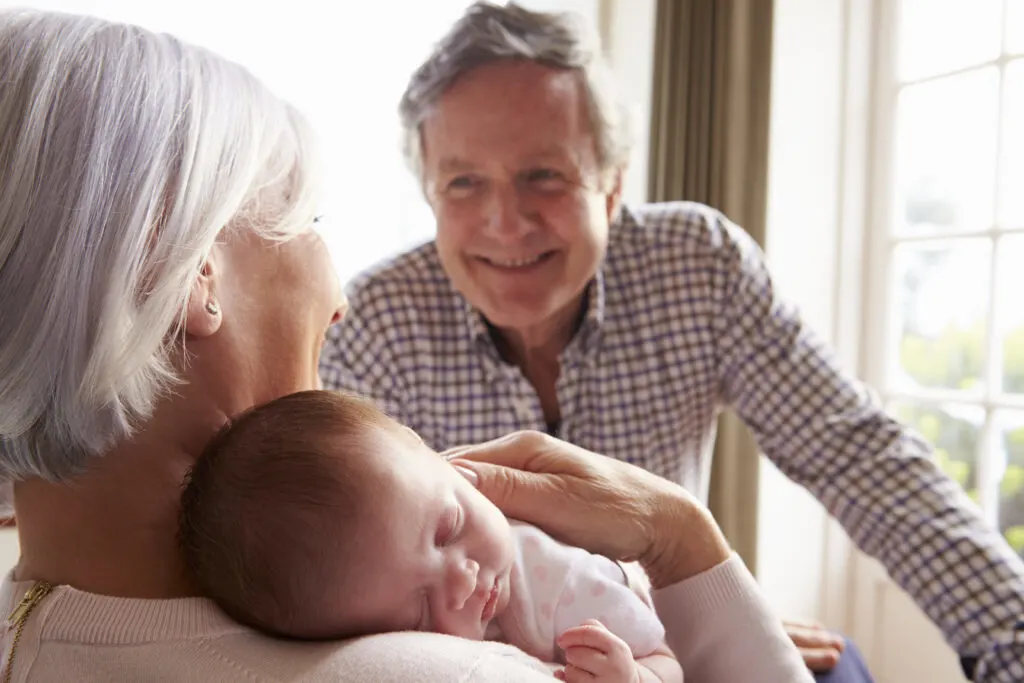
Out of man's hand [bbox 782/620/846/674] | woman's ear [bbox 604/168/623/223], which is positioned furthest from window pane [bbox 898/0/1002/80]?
man's hand [bbox 782/620/846/674]

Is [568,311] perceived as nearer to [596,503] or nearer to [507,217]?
[507,217]

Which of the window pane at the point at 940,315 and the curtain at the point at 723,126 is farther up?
the curtain at the point at 723,126

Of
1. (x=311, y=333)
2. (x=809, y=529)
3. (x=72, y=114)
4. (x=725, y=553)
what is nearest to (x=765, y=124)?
(x=809, y=529)

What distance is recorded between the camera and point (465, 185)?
6.16 ft

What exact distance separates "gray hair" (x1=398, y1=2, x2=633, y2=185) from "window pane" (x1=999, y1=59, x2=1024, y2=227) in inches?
67.0

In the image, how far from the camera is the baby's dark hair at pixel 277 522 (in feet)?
2.54

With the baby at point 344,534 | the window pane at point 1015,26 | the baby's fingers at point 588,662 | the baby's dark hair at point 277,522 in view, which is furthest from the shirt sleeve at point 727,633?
the window pane at point 1015,26

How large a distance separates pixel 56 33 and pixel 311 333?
0.37 m

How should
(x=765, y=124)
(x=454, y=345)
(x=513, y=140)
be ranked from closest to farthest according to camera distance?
(x=513, y=140), (x=454, y=345), (x=765, y=124)

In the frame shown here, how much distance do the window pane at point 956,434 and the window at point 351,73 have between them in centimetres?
191

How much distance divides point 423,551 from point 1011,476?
2780mm

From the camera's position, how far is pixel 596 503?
3.57 ft

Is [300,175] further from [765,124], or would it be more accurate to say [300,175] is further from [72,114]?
[765,124]

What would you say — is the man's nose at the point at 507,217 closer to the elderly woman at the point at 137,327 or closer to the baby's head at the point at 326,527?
the elderly woman at the point at 137,327
